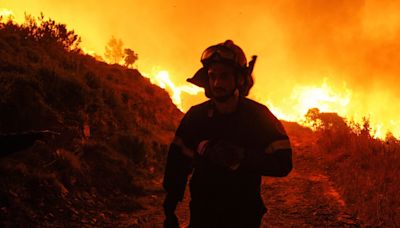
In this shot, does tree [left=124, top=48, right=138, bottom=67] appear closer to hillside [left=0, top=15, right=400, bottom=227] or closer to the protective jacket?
Answer: hillside [left=0, top=15, right=400, bottom=227]

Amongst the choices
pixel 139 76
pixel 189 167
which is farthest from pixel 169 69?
pixel 189 167

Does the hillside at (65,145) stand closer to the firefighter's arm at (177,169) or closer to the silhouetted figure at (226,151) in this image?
the firefighter's arm at (177,169)

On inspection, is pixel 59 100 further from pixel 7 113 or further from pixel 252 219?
pixel 252 219

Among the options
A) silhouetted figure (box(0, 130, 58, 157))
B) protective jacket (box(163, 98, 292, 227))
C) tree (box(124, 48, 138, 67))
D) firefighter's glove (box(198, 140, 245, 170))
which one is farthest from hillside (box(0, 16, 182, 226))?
tree (box(124, 48, 138, 67))

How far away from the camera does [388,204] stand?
6.25 meters

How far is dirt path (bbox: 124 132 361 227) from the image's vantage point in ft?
19.8

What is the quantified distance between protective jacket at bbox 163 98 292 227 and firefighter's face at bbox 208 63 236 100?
188 millimetres

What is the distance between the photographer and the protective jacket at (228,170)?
8.28 feet

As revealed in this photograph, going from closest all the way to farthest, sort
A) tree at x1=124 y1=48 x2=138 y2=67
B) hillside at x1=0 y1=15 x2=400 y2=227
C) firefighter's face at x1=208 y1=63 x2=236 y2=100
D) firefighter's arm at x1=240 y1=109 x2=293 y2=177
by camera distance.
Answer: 1. firefighter's arm at x1=240 y1=109 x2=293 y2=177
2. firefighter's face at x1=208 y1=63 x2=236 y2=100
3. hillside at x1=0 y1=15 x2=400 y2=227
4. tree at x1=124 y1=48 x2=138 y2=67

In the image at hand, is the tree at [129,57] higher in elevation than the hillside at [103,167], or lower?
higher

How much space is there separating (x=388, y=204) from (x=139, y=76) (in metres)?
14.3

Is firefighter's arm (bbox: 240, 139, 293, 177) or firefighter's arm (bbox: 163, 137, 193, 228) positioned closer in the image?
firefighter's arm (bbox: 240, 139, 293, 177)

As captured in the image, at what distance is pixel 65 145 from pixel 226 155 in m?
5.76

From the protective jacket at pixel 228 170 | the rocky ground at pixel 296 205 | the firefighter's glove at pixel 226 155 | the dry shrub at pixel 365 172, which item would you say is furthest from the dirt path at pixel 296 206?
the firefighter's glove at pixel 226 155
